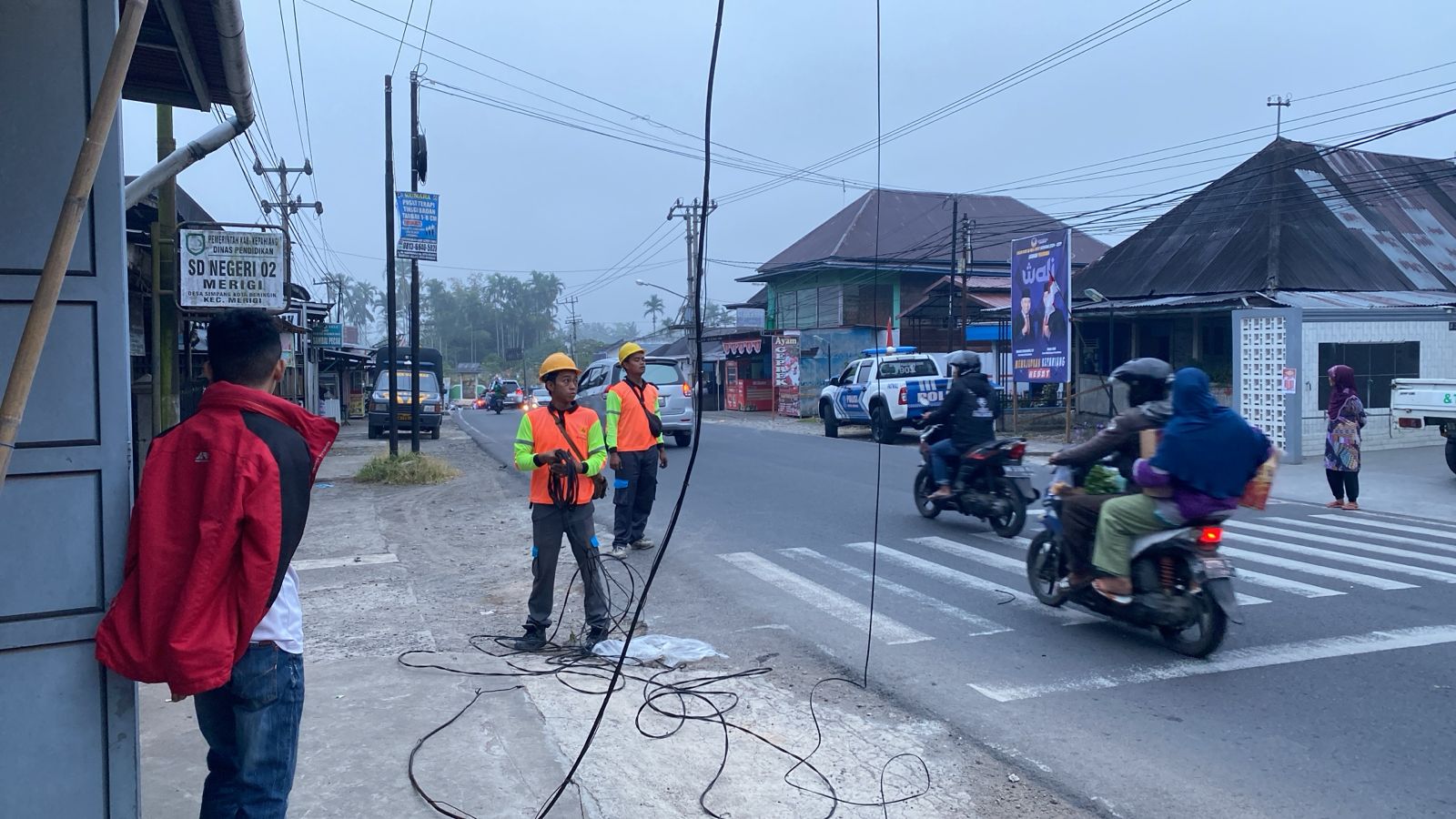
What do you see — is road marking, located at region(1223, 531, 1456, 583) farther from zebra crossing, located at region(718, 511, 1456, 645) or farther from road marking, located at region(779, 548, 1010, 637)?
road marking, located at region(779, 548, 1010, 637)

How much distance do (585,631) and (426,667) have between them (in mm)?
1124

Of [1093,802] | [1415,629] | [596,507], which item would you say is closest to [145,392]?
[596,507]

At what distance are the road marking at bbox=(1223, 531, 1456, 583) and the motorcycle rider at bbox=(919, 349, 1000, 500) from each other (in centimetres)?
258

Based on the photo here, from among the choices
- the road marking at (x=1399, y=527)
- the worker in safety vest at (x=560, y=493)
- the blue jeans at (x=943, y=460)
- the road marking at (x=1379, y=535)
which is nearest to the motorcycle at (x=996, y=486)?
the blue jeans at (x=943, y=460)

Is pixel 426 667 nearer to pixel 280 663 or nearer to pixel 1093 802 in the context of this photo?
pixel 280 663

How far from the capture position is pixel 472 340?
102 meters

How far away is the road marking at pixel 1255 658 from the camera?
5547 mm

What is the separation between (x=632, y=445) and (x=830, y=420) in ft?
55.8

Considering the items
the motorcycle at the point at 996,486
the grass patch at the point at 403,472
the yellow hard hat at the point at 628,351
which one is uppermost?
the yellow hard hat at the point at 628,351

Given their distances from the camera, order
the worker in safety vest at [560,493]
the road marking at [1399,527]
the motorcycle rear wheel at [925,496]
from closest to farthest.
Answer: the worker in safety vest at [560,493] < the road marking at [1399,527] < the motorcycle rear wheel at [925,496]

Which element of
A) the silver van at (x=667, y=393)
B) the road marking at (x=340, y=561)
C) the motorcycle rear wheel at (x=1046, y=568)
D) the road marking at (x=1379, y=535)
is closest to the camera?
the motorcycle rear wheel at (x=1046, y=568)

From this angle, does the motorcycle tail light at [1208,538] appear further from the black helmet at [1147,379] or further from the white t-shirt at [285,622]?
the white t-shirt at [285,622]

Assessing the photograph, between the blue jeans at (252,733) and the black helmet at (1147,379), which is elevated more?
the black helmet at (1147,379)

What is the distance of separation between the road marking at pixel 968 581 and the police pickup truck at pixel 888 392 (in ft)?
35.9
